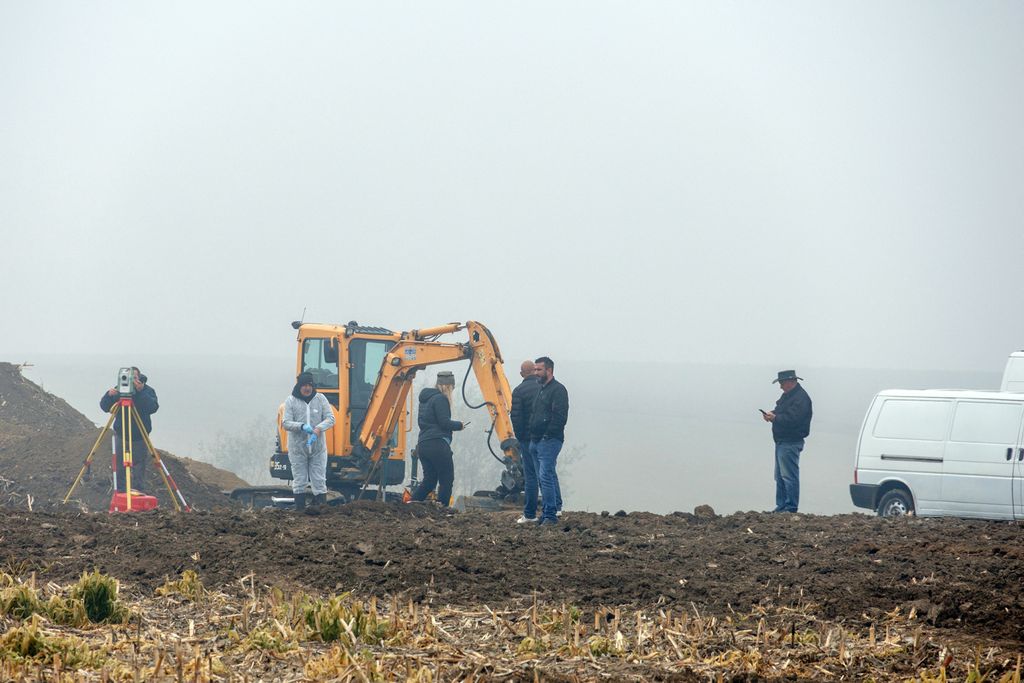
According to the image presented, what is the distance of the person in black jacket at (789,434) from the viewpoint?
1523cm

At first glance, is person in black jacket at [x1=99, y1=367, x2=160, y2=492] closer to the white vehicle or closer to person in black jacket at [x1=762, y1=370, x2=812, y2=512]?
person in black jacket at [x1=762, y1=370, x2=812, y2=512]

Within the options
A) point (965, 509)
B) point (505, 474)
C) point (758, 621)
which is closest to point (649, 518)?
point (505, 474)

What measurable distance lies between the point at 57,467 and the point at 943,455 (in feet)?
49.3

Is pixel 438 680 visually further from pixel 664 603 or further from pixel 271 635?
pixel 664 603

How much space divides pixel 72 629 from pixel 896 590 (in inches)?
226

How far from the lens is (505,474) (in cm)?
1666

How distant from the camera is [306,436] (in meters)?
15.9

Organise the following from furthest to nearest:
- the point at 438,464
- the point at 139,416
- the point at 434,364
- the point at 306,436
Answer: the point at 434,364 < the point at 139,416 < the point at 438,464 < the point at 306,436

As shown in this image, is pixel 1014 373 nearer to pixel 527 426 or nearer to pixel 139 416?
pixel 527 426

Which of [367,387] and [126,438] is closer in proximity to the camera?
[126,438]

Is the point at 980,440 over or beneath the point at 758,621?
over

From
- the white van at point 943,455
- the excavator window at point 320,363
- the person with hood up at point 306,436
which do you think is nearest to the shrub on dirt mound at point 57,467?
the excavator window at point 320,363

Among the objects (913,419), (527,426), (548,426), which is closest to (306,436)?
(527,426)

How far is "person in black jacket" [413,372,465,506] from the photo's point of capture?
16.3 metres
